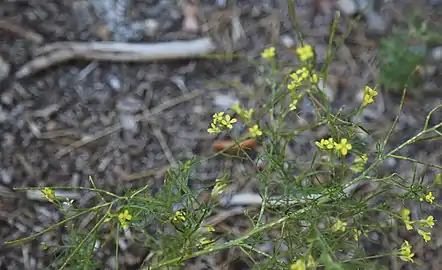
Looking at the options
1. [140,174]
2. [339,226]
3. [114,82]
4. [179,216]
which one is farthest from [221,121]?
[114,82]

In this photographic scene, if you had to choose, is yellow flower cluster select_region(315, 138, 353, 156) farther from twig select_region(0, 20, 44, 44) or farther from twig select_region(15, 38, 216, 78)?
twig select_region(0, 20, 44, 44)

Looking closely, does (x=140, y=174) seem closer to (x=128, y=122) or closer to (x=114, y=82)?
(x=128, y=122)

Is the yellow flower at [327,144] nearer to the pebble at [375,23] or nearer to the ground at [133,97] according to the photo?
the ground at [133,97]

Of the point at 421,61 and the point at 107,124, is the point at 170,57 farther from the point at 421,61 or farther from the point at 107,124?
the point at 421,61

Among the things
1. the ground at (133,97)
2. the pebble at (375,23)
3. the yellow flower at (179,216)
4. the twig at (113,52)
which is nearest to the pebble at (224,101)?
the ground at (133,97)

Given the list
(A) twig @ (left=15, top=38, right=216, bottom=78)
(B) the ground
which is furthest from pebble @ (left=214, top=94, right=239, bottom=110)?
(A) twig @ (left=15, top=38, right=216, bottom=78)

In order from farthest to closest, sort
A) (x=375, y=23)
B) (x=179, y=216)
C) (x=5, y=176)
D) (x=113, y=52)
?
(x=375, y=23), (x=113, y=52), (x=5, y=176), (x=179, y=216)

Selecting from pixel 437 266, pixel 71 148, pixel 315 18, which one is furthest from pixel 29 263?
pixel 315 18
